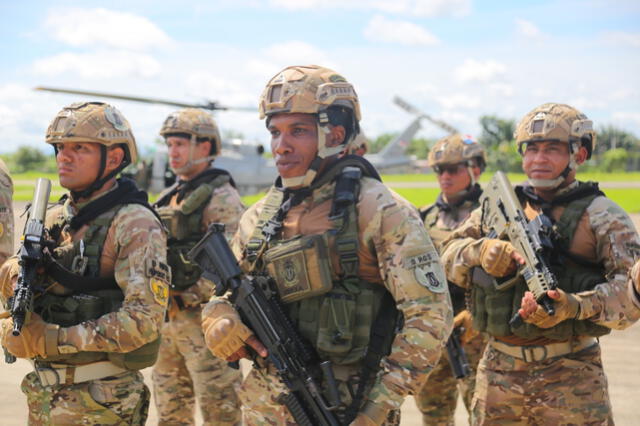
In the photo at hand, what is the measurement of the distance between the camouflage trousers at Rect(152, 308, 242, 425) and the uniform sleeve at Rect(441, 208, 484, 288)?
1.99m

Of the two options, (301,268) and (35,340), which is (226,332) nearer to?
(301,268)

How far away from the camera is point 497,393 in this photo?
163 inches

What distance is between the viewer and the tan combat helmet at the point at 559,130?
13.7 ft

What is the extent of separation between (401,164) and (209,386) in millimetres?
33144

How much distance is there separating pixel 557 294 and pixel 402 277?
131cm

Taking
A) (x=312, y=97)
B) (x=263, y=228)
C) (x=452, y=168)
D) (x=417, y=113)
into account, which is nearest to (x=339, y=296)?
(x=263, y=228)

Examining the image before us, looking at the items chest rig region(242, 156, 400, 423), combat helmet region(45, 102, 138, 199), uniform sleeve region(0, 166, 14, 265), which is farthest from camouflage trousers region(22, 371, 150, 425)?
chest rig region(242, 156, 400, 423)

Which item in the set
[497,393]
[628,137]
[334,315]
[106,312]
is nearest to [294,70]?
[334,315]

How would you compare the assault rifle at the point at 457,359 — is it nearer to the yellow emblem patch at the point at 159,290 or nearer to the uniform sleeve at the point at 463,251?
the uniform sleeve at the point at 463,251

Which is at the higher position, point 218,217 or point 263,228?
point 263,228

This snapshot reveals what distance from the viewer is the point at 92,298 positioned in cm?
352

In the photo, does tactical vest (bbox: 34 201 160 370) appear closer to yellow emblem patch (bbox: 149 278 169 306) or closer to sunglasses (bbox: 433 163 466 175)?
yellow emblem patch (bbox: 149 278 169 306)

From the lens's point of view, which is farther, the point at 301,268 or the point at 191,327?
the point at 191,327

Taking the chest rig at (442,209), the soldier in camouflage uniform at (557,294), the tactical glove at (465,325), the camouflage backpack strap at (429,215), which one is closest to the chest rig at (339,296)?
the soldier in camouflage uniform at (557,294)
